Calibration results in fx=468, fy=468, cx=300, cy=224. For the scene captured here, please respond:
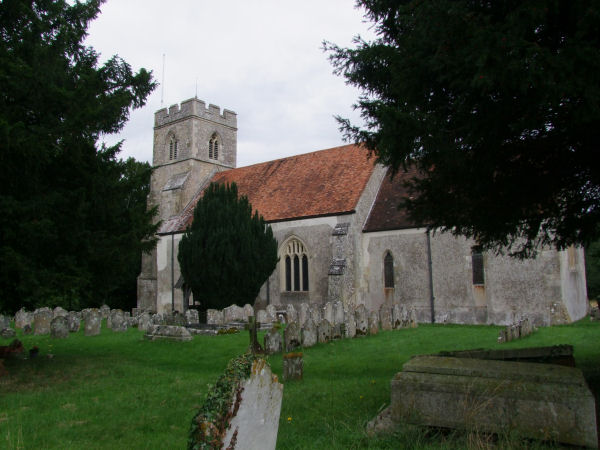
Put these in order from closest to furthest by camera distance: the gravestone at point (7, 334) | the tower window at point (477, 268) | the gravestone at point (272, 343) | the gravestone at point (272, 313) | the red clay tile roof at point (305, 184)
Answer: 1. the gravestone at point (272, 343)
2. the gravestone at point (7, 334)
3. the tower window at point (477, 268)
4. the gravestone at point (272, 313)
5. the red clay tile roof at point (305, 184)

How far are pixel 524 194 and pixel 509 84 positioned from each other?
6.63ft

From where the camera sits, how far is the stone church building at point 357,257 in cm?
1653

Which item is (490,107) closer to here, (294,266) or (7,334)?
(7,334)

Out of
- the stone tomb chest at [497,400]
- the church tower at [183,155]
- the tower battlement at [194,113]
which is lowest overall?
the stone tomb chest at [497,400]

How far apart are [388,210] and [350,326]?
25.7ft

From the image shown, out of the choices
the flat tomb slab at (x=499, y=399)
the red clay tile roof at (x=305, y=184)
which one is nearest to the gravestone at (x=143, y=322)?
the red clay tile roof at (x=305, y=184)

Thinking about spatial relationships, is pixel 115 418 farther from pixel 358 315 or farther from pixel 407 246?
pixel 407 246

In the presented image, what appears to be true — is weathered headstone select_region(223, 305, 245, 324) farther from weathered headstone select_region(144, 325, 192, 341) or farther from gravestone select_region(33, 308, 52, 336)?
gravestone select_region(33, 308, 52, 336)

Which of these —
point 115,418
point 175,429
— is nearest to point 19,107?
point 115,418

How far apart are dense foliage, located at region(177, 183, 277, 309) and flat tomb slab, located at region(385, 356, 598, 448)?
1504cm

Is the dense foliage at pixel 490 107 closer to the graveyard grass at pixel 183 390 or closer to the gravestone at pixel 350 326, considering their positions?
the graveyard grass at pixel 183 390

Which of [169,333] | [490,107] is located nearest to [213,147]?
[169,333]

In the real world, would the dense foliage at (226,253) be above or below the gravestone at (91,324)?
above

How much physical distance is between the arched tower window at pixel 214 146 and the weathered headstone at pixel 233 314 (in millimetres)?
13738
